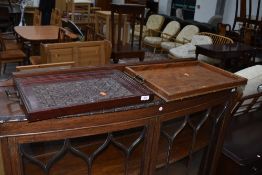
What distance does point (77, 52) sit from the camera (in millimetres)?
2482

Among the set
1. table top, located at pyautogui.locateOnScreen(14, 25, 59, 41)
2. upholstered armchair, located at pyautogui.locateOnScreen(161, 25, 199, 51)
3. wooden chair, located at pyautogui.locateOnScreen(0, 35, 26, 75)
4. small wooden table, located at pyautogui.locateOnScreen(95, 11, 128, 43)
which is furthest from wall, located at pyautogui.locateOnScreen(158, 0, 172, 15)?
wooden chair, located at pyautogui.locateOnScreen(0, 35, 26, 75)

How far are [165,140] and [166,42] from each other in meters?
4.88

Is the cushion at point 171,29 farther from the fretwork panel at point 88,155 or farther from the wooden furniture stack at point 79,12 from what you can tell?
the fretwork panel at point 88,155

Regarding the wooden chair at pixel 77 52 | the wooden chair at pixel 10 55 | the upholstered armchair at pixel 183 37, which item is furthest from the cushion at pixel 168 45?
the wooden chair at pixel 77 52

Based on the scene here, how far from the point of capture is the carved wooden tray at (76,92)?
815 millimetres

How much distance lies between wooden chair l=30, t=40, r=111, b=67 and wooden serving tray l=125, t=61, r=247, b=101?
125 centimetres

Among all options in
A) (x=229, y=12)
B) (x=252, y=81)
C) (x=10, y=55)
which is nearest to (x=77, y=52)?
(x=252, y=81)

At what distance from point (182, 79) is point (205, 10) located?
264 inches

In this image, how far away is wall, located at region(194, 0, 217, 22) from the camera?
7031 mm

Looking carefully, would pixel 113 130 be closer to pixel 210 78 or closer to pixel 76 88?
pixel 76 88

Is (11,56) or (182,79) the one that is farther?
(11,56)

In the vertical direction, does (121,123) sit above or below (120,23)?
below

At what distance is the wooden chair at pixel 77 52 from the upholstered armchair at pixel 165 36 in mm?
3603

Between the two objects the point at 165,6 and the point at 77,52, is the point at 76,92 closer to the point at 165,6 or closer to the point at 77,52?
the point at 77,52
